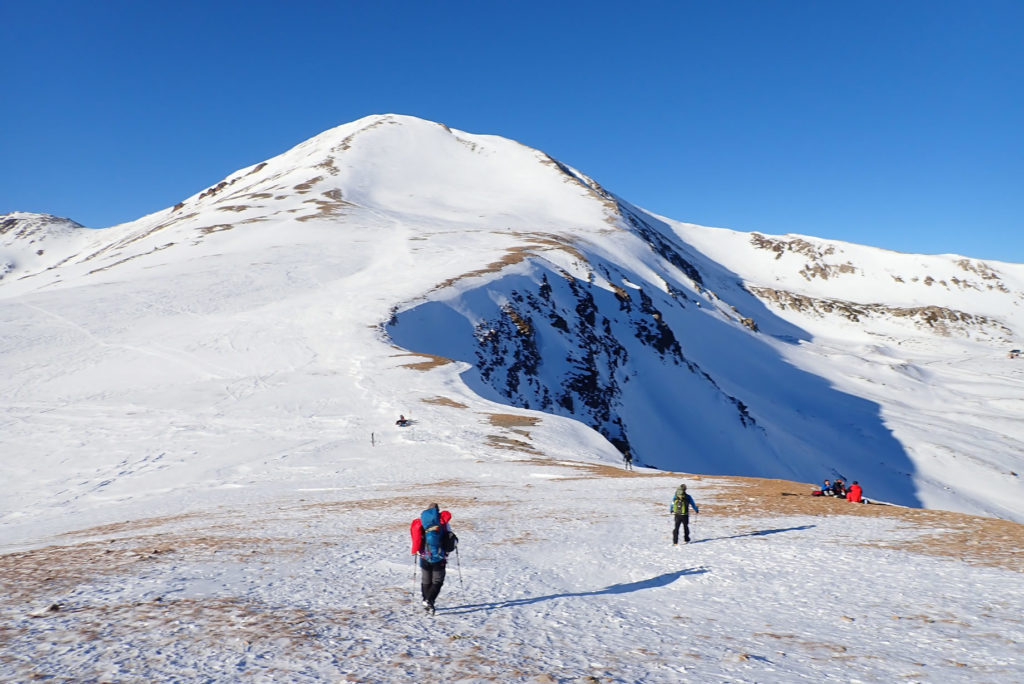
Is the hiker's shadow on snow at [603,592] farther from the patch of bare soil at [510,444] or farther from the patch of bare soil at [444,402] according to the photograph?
the patch of bare soil at [444,402]

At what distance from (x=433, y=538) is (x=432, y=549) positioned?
0.18 m

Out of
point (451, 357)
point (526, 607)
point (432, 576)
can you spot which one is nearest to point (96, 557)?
point (432, 576)

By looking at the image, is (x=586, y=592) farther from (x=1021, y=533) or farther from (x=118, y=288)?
(x=118, y=288)

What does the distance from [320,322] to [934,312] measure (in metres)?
198

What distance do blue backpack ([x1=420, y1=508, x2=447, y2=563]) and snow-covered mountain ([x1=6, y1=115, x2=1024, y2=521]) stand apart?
2308cm

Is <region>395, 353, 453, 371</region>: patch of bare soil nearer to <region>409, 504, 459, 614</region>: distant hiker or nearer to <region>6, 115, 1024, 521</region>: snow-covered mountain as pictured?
<region>6, 115, 1024, 521</region>: snow-covered mountain

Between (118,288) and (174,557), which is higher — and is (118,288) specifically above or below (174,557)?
above

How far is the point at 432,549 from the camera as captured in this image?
384 inches

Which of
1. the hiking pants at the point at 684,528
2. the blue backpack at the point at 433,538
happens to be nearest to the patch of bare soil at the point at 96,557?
the blue backpack at the point at 433,538

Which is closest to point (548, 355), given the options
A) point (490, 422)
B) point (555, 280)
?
point (555, 280)

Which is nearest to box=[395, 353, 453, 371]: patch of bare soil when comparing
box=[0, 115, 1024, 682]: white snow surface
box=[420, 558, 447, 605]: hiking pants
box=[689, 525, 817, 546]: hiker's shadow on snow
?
box=[0, 115, 1024, 682]: white snow surface

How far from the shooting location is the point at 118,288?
232 feet

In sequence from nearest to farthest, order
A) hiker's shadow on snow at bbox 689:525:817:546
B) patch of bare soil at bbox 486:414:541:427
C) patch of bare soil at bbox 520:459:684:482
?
1. hiker's shadow on snow at bbox 689:525:817:546
2. patch of bare soil at bbox 520:459:684:482
3. patch of bare soil at bbox 486:414:541:427

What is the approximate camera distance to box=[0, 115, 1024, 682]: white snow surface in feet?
27.2
